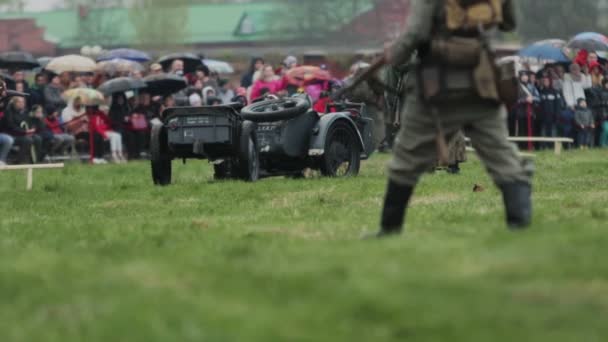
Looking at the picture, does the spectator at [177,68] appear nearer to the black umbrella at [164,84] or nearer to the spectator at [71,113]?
the black umbrella at [164,84]

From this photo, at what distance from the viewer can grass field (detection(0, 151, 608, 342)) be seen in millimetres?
6195

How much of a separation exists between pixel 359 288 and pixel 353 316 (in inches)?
13.8

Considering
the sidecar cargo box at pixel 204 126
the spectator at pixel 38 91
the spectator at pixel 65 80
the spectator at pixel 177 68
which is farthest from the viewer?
the spectator at pixel 177 68

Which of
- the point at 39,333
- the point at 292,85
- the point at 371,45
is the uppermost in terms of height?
the point at 39,333

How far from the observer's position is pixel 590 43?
3128cm

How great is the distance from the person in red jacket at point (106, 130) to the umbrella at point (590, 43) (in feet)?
32.6

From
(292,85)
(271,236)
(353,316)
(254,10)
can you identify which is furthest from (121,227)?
(254,10)

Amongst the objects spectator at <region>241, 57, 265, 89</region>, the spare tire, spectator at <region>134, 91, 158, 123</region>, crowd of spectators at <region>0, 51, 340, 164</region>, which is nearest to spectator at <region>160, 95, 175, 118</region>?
crowd of spectators at <region>0, 51, 340, 164</region>

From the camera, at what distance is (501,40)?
85125mm

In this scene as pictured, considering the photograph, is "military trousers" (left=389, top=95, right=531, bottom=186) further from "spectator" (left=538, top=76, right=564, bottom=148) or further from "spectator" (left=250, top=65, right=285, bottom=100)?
"spectator" (left=538, top=76, right=564, bottom=148)

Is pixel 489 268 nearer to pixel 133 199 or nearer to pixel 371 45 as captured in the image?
pixel 133 199

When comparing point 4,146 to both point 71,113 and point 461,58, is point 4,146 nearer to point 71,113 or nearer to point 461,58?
point 71,113

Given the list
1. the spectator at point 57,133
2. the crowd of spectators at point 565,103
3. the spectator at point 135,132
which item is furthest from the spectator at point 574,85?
the spectator at point 57,133

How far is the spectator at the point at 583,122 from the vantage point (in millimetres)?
31375
